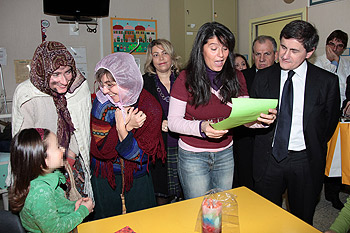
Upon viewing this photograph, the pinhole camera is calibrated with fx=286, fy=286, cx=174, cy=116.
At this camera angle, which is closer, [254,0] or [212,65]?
[212,65]

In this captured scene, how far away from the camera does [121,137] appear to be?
5.51 feet

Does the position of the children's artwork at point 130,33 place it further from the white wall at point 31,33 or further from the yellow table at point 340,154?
the yellow table at point 340,154

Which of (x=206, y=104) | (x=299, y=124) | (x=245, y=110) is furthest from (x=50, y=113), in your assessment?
(x=299, y=124)

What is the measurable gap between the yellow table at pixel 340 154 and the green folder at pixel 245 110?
1547mm

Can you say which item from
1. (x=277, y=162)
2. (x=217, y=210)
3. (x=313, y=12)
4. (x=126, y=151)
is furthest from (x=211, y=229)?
(x=313, y=12)

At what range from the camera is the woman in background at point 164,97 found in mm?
2334

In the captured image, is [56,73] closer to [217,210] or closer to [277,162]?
[217,210]

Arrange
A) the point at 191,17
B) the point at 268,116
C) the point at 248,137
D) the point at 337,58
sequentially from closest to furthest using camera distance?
the point at 268,116, the point at 248,137, the point at 337,58, the point at 191,17

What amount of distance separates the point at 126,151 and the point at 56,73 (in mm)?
603

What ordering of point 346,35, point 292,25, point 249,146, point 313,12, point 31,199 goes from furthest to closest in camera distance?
point 313,12, point 346,35, point 249,146, point 292,25, point 31,199

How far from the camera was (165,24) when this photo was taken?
16.4 feet

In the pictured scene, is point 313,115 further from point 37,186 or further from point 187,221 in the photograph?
point 37,186

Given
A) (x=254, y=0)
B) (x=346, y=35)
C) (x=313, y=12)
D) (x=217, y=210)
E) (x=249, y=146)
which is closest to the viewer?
(x=217, y=210)

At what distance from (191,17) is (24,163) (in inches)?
156
